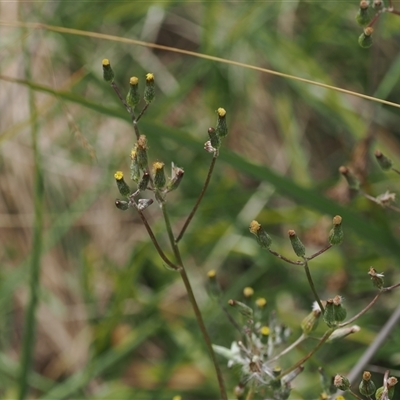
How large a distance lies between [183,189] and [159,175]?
1772mm

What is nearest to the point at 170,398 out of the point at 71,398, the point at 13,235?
the point at 71,398

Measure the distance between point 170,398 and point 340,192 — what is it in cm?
99

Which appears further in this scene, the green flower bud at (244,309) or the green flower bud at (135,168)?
the green flower bud at (244,309)

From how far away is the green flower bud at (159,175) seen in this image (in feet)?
4.17

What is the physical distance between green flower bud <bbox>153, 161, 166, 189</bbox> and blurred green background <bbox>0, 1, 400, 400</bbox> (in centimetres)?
101

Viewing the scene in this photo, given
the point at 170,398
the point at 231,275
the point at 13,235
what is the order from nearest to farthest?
the point at 170,398 < the point at 231,275 < the point at 13,235

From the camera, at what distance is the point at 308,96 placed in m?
3.04

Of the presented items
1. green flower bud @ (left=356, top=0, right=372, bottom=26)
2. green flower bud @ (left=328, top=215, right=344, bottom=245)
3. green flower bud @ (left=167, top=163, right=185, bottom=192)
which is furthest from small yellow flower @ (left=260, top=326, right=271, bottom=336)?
green flower bud @ (left=356, top=0, right=372, bottom=26)

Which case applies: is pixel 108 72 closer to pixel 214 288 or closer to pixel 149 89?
pixel 149 89

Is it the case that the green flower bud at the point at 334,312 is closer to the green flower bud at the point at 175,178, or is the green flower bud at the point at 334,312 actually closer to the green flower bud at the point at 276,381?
the green flower bud at the point at 276,381

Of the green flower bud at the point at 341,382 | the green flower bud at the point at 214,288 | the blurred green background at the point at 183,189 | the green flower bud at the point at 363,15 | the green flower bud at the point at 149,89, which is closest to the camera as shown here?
the green flower bud at the point at 341,382

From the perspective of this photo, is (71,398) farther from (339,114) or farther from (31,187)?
(339,114)

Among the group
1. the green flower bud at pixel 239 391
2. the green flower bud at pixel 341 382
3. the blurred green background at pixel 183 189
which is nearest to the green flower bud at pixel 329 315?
the green flower bud at pixel 341 382

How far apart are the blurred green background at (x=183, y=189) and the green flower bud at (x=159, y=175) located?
1006mm
